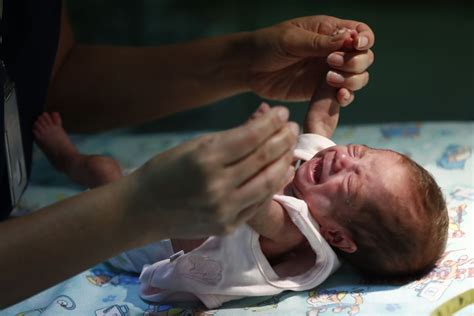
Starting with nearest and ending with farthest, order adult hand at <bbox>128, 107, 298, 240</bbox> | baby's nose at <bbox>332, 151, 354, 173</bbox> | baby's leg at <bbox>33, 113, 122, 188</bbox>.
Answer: adult hand at <bbox>128, 107, 298, 240</bbox> → baby's nose at <bbox>332, 151, 354, 173</bbox> → baby's leg at <bbox>33, 113, 122, 188</bbox>

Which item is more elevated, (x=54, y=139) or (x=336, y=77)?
(x=336, y=77)

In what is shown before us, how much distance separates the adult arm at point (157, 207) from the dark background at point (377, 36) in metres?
1.32

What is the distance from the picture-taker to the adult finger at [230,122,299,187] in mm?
755

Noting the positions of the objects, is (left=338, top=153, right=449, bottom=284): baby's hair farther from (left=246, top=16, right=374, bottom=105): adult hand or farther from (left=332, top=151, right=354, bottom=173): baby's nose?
(left=246, top=16, right=374, bottom=105): adult hand

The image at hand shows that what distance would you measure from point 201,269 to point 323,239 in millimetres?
203

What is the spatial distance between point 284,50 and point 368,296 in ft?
1.73

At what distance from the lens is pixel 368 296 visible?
3.38 ft

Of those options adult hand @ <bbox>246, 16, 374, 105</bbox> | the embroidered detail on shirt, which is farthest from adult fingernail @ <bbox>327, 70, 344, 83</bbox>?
the embroidered detail on shirt

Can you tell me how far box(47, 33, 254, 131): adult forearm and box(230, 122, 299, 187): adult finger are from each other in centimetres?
69

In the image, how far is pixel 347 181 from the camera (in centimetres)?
109

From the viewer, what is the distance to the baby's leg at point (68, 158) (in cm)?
137

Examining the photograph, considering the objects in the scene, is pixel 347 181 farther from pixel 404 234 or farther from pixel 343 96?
pixel 343 96

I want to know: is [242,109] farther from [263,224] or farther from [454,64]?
[263,224]

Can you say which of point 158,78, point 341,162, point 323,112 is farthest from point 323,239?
point 158,78
